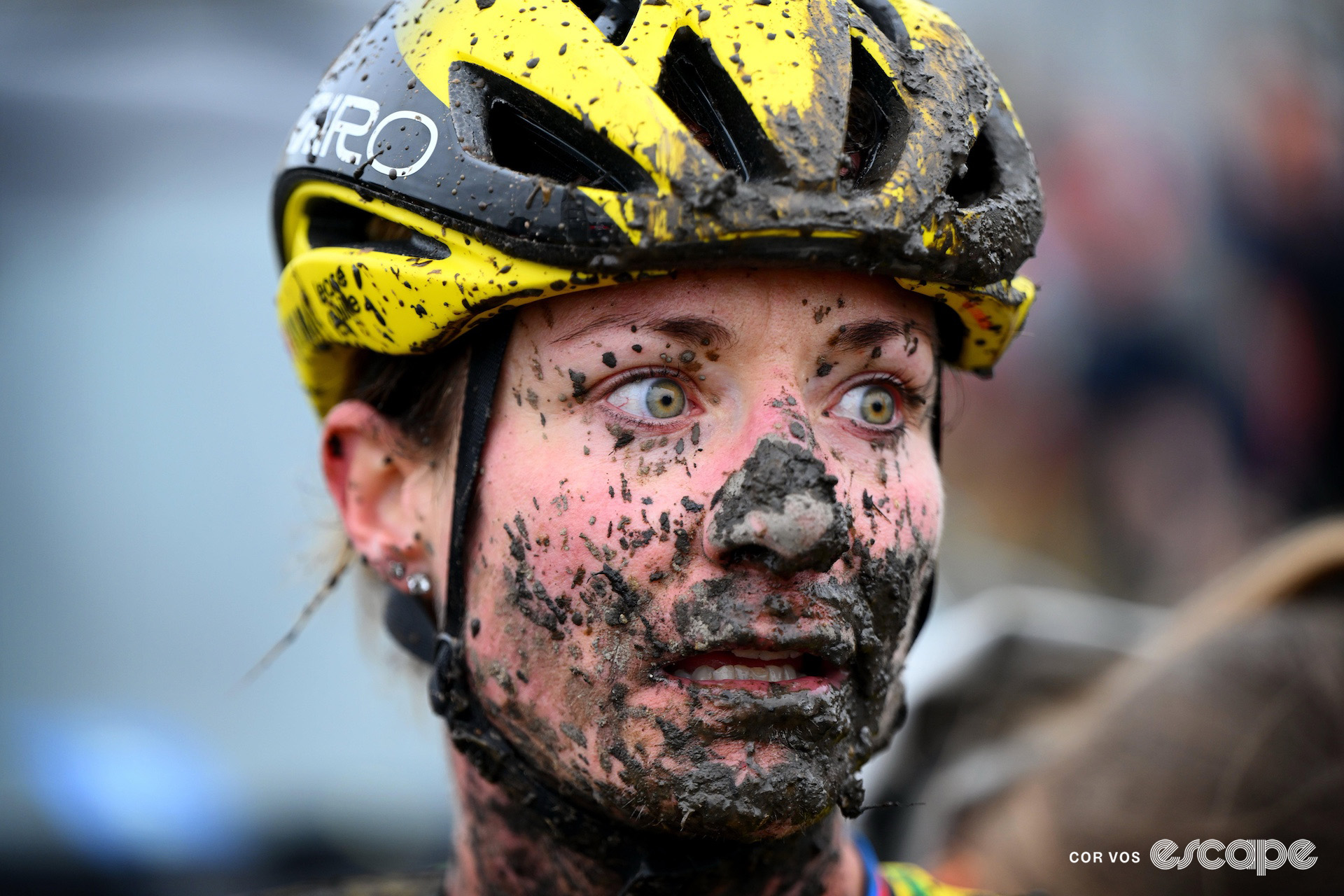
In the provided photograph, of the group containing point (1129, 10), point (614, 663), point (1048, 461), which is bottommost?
point (614, 663)

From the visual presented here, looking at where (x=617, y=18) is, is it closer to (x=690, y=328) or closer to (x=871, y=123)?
(x=871, y=123)

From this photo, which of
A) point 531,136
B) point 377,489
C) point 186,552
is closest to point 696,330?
point 531,136

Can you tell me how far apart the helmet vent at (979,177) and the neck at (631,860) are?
131cm

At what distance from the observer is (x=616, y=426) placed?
2115 mm

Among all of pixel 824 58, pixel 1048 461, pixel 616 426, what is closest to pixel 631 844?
pixel 616 426

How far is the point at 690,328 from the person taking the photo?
2.07 meters

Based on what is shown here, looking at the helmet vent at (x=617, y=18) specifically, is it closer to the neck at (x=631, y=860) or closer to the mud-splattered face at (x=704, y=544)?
the mud-splattered face at (x=704, y=544)

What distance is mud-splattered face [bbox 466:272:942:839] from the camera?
1975 millimetres

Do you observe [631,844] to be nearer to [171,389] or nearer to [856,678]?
[856,678]

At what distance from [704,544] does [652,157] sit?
680mm

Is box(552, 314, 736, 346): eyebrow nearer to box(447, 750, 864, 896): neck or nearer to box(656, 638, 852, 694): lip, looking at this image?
box(656, 638, 852, 694): lip

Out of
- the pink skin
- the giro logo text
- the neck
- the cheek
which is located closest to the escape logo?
the giro logo text

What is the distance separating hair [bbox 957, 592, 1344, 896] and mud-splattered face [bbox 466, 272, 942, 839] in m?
1.99

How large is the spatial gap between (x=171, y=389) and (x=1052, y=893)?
3.97 metres
